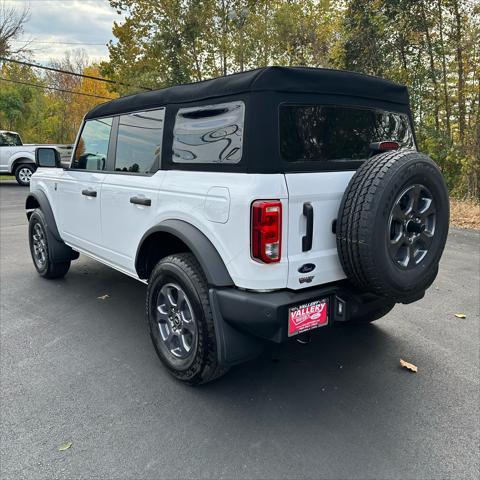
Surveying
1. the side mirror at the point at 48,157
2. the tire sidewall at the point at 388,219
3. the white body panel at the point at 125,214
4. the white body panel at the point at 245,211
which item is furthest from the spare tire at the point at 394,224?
the side mirror at the point at 48,157

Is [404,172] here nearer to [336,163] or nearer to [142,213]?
[336,163]

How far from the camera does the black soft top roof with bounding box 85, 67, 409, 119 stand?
227 centimetres

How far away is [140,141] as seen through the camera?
319 centimetres

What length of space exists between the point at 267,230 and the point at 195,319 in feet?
2.44

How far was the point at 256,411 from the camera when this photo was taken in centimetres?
249

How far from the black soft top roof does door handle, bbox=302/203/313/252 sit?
652mm

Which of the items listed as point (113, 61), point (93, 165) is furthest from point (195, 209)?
point (113, 61)

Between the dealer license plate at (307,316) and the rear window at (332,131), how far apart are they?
0.80 meters

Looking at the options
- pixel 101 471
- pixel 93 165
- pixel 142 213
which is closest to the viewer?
pixel 101 471

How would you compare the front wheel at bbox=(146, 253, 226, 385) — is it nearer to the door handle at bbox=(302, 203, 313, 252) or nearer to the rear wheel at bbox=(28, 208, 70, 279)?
the door handle at bbox=(302, 203, 313, 252)

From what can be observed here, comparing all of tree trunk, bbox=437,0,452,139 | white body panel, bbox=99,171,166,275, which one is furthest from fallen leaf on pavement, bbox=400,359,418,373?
tree trunk, bbox=437,0,452,139

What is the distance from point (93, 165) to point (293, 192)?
235 cm

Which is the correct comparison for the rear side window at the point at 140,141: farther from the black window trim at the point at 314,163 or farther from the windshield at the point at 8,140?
the windshield at the point at 8,140

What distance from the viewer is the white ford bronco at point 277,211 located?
2.21 meters
